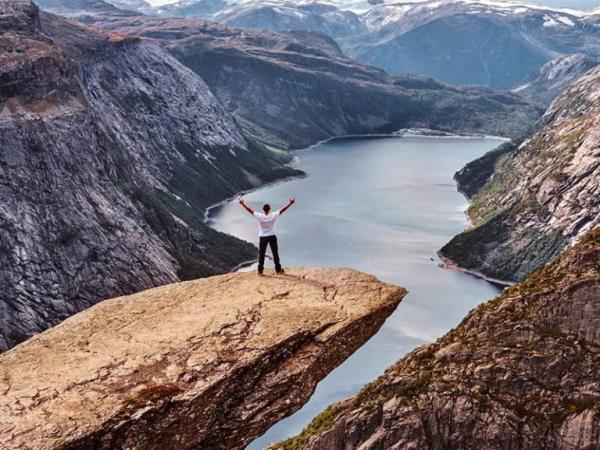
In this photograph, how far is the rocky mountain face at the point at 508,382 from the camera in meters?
73.9

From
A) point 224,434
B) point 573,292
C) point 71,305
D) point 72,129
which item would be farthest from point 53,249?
point 224,434

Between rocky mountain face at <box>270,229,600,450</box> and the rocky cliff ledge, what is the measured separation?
38.6 metres

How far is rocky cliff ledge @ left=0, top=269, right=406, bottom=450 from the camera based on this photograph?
33.2 meters

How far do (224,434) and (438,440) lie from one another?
48816mm

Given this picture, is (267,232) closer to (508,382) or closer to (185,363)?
(185,363)

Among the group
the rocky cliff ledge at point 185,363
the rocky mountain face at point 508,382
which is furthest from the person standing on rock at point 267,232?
the rocky mountain face at point 508,382

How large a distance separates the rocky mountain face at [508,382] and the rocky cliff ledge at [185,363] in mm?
38633

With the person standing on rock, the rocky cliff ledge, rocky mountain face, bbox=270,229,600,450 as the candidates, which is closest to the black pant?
the person standing on rock

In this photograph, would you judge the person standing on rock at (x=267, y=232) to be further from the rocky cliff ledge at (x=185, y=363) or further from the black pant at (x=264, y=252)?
the rocky cliff ledge at (x=185, y=363)

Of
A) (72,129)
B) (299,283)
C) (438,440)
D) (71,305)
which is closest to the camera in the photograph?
(299,283)

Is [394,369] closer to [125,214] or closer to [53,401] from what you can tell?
[53,401]

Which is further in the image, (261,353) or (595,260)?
(595,260)

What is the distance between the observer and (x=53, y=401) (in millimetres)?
33625

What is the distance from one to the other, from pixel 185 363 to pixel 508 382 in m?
49.8
